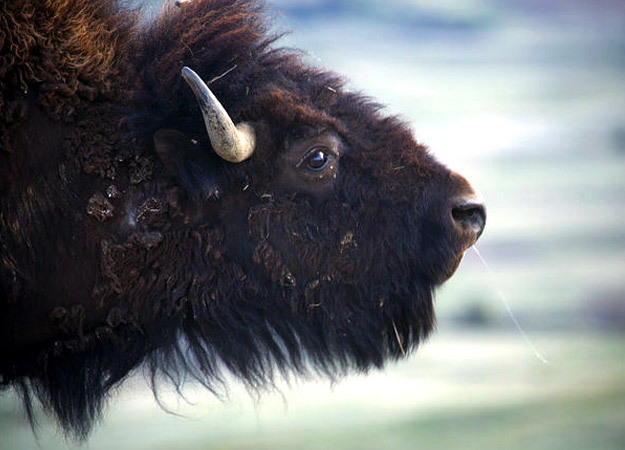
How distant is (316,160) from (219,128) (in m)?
0.44

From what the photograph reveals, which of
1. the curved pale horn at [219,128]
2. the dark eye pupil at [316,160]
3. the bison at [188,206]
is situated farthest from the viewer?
the dark eye pupil at [316,160]

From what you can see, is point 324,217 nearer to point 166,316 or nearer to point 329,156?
point 329,156

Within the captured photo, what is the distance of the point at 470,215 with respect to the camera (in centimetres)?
375

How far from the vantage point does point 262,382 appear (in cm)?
405

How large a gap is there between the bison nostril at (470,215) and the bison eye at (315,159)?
540 millimetres

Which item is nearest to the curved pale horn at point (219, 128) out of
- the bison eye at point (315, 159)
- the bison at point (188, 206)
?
the bison at point (188, 206)

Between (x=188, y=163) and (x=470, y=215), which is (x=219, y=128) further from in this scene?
(x=470, y=215)

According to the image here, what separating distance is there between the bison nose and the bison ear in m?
0.93

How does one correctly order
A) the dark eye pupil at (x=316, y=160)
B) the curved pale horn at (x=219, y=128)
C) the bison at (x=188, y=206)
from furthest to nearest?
the dark eye pupil at (x=316, y=160) < the bison at (x=188, y=206) < the curved pale horn at (x=219, y=128)

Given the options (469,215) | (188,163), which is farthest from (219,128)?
(469,215)

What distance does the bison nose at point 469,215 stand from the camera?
3.71 metres

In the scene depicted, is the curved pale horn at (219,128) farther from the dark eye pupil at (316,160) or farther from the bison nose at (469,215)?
the bison nose at (469,215)

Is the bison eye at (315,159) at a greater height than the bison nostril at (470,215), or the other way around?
the bison eye at (315,159)

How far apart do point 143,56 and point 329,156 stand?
0.84 meters
